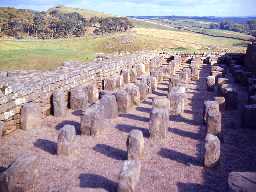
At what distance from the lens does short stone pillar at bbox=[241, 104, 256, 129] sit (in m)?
13.4

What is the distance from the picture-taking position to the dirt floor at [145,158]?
8.85m

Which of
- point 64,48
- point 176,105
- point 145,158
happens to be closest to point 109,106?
point 176,105

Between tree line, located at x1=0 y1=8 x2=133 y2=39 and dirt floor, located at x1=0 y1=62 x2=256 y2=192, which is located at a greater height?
tree line, located at x1=0 y1=8 x2=133 y2=39

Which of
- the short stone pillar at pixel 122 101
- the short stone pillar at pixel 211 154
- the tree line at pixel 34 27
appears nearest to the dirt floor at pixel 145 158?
the short stone pillar at pixel 211 154

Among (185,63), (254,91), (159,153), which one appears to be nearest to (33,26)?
(185,63)

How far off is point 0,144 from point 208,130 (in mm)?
6808

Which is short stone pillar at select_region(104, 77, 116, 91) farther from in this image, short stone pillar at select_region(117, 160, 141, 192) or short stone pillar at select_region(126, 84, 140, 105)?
short stone pillar at select_region(117, 160, 141, 192)

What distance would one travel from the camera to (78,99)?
53.5 ft

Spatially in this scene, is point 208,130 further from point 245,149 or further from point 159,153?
point 159,153

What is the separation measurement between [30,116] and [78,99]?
3.38 m

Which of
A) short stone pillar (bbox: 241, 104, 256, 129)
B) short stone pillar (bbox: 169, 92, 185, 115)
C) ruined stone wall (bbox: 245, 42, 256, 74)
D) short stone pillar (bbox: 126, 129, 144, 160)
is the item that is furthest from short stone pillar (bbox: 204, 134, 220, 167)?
ruined stone wall (bbox: 245, 42, 256, 74)

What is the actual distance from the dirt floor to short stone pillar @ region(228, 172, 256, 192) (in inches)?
56.1

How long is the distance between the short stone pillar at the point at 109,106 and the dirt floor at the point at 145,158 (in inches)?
12.7

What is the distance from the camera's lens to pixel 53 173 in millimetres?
9352
